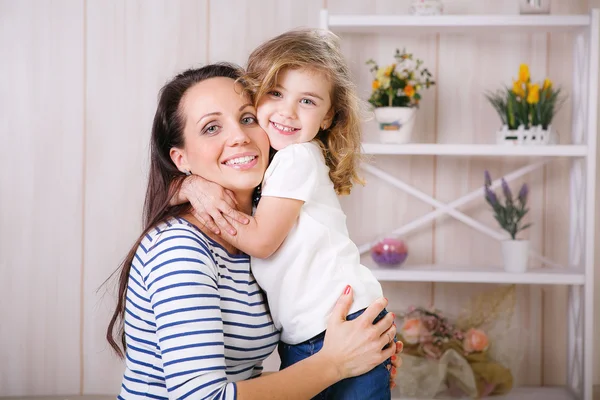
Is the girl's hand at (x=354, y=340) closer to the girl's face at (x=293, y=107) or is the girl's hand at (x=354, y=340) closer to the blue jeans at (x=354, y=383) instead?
the blue jeans at (x=354, y=383)

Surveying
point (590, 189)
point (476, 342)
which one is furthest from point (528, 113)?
point (476, 342)

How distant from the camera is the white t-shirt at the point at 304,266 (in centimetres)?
122

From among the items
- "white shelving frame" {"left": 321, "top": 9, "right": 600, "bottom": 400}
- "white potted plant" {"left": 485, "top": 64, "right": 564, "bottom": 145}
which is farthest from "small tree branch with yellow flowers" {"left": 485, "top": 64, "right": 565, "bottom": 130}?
"white shelving frame" {"left": 321, "top": 9, "right": 600, "bottom": 400}

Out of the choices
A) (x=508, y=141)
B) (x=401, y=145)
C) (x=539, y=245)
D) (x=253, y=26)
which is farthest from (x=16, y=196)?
(x=539, y=245)

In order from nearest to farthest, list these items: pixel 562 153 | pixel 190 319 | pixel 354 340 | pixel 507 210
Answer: pixel 190 319, pixel 354 340, pixel 562 153, pixel 507 210

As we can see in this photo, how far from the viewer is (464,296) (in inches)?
101

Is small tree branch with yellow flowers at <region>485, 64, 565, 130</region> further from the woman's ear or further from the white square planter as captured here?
the woman's ear

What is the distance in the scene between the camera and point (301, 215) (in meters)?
1.27

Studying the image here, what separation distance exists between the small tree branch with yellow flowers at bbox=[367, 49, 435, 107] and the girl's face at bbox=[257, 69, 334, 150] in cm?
99

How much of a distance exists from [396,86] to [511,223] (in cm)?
64

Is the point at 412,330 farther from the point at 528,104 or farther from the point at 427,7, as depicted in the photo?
the point at 427,7

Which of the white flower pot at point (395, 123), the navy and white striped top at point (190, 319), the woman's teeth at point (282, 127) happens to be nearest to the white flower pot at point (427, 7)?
the white flower pot at point (395, 123)

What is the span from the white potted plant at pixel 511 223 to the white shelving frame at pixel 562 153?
5cm

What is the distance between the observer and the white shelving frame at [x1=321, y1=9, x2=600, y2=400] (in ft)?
7.14
